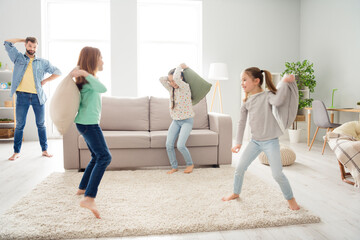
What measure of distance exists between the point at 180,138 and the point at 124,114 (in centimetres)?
93

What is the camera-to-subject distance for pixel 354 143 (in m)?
2.41

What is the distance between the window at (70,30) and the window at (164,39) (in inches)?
29.5

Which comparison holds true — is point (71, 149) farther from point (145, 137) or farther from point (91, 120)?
point (91, 120)

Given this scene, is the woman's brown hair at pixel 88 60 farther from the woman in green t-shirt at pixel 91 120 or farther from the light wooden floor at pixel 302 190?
the light wooden floor at pixel 302 190

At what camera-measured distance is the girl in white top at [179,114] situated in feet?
9.34

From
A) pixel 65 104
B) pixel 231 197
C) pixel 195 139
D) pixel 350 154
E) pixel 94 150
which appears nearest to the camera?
pixel 65 104

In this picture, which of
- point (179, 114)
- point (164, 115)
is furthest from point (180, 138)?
point (164, 115)

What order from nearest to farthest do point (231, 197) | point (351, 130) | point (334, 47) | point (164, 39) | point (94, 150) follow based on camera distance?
point (94, 150)
point (231, 197)
point (351, 130)
point (334, 47)
point (164, 39)

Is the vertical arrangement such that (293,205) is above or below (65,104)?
below

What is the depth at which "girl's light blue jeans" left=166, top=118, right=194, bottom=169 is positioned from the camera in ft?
9.40

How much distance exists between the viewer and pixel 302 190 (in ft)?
7.89

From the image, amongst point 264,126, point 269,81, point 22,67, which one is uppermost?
point 22,67

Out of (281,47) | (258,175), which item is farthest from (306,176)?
(281,47)

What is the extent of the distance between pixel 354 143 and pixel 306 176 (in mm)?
622
